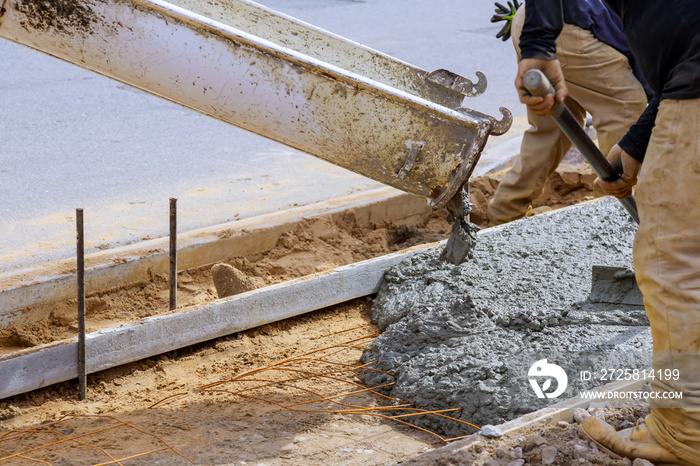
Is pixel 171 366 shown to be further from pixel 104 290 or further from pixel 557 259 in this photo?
pixel 557 259

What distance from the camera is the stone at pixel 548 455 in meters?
2.65

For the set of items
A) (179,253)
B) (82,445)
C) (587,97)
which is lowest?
(82,445)

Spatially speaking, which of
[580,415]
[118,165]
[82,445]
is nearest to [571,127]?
[580,415]

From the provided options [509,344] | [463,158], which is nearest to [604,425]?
[509,344]

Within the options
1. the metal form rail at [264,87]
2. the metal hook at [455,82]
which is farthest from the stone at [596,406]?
the metal hook at [455,82]

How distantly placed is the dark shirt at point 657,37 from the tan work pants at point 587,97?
224 cm

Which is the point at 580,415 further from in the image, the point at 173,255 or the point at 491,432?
the point at 173,255

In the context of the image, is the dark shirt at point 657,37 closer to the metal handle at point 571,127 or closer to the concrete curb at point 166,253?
the metal handle at point 571,127

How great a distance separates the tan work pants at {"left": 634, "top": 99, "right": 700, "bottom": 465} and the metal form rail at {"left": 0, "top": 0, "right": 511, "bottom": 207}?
108 centimetres

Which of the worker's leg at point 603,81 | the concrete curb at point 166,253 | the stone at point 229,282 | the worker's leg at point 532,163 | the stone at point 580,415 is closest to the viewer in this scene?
the stone at point 580,415

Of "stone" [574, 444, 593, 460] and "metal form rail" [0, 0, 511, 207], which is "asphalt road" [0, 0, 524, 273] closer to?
"metal form rail" [0, 0, 511, 207]

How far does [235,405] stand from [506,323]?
4.54ft

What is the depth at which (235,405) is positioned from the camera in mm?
3465

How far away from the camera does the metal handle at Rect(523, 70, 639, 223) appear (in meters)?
2.43
